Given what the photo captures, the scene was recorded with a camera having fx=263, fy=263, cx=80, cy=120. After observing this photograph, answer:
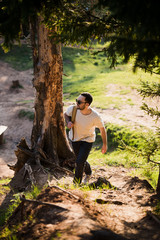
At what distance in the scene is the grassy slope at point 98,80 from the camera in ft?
23.9

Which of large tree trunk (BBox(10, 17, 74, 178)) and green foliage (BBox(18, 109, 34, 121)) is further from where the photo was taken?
green foliage (BBox(18, 109, 34, 121))

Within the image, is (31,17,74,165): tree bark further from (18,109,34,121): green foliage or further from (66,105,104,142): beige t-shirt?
(18,109,34,121): green foliage

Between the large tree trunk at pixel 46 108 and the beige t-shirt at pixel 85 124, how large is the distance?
1811 mm

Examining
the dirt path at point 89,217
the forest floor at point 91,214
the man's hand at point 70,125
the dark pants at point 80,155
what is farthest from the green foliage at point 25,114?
the dirt path at point 89,217

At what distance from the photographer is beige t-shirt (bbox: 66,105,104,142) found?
5406mm

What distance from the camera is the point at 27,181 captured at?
644cm

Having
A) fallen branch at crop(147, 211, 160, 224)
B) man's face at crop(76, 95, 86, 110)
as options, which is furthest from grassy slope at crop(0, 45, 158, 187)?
fallen branch at crop(147, 211, 160, 224)

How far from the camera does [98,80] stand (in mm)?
19906

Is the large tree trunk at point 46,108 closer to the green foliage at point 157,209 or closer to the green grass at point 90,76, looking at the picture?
the green foliage at point 157,209

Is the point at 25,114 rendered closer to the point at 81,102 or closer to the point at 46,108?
the point at 46,108

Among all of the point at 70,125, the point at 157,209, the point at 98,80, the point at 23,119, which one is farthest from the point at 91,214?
the point at 98,80

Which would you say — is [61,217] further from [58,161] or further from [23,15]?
[58,161]

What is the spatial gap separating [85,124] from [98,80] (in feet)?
48.7

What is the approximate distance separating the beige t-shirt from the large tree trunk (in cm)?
181
